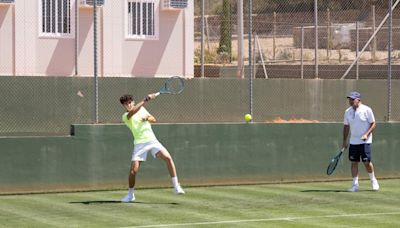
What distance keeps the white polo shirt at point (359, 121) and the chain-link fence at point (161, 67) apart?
2.80 metres

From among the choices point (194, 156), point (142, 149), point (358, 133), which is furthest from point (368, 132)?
point (142, 149)

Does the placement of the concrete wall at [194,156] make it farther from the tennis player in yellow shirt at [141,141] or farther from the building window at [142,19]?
the building window at [142,19]

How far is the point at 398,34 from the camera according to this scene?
33.2 m

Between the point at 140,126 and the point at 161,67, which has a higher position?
the point at 161,67

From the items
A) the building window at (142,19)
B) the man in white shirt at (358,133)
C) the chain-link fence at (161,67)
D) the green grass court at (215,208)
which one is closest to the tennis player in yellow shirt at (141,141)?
the green grass court at (215,208)

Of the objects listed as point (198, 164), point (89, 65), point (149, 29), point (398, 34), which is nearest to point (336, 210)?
point (198, 164)

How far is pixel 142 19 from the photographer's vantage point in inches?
1045

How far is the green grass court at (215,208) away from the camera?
513 inches

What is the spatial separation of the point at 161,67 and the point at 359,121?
A: 10389mm

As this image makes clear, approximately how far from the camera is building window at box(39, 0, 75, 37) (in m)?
24.5

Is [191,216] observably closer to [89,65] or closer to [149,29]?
[89,65]

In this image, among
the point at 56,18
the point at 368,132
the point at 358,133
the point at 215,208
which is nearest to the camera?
the point at 215,208

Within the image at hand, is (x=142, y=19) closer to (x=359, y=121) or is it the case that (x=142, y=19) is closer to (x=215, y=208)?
(x=359, y=121)

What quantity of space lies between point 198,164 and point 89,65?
7.10 m
